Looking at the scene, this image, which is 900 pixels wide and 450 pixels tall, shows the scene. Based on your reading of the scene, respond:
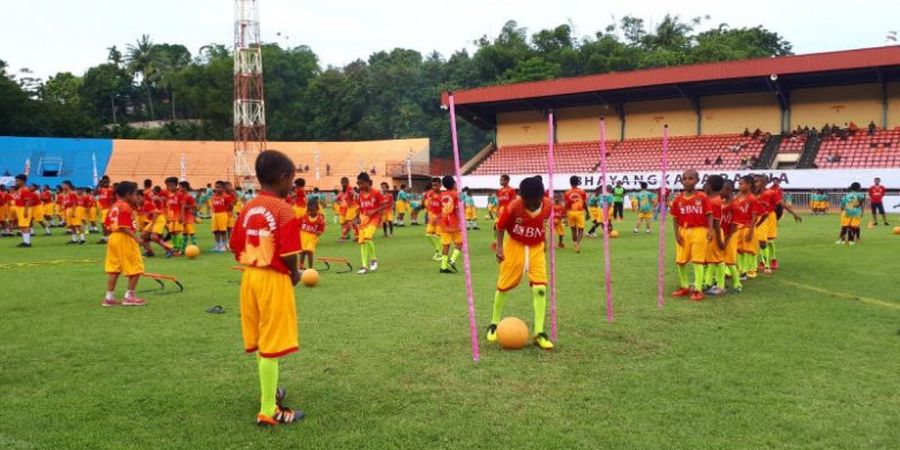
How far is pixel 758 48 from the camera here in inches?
2913

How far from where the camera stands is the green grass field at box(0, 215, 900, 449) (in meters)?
4.98

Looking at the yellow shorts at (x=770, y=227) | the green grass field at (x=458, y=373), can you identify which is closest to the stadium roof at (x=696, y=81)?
the yellow shorts at (x=770, y=227)

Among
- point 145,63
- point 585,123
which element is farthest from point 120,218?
point 145,63

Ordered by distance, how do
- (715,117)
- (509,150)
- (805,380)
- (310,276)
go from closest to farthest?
(805,380) → (310,276) → (715,117) → (509,150)

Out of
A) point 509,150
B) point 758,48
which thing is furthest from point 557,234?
point 758,48

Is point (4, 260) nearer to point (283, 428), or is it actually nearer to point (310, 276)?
point (310, 276)

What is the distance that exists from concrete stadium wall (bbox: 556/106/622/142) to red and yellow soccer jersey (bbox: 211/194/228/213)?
34242mm

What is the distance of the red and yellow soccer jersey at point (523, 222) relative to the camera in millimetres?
7621

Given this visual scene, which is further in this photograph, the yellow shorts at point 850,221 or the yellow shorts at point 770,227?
the yellow shorts at point 850,221

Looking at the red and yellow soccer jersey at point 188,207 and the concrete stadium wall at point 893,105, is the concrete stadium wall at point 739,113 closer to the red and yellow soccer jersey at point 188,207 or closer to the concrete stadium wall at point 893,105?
the concrete stadium wall at point 893,105

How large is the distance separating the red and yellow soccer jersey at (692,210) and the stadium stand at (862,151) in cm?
3051

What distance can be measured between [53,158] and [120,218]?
53.1 m

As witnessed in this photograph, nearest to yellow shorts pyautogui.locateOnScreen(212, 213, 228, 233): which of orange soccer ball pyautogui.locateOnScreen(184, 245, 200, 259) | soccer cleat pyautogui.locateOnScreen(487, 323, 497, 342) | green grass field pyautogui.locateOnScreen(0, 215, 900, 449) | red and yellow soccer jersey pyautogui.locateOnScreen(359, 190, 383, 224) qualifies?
orange soccer ball pyautogui.locateOnScreen(184, 245, 200, 259)

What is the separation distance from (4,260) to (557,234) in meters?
15.3
